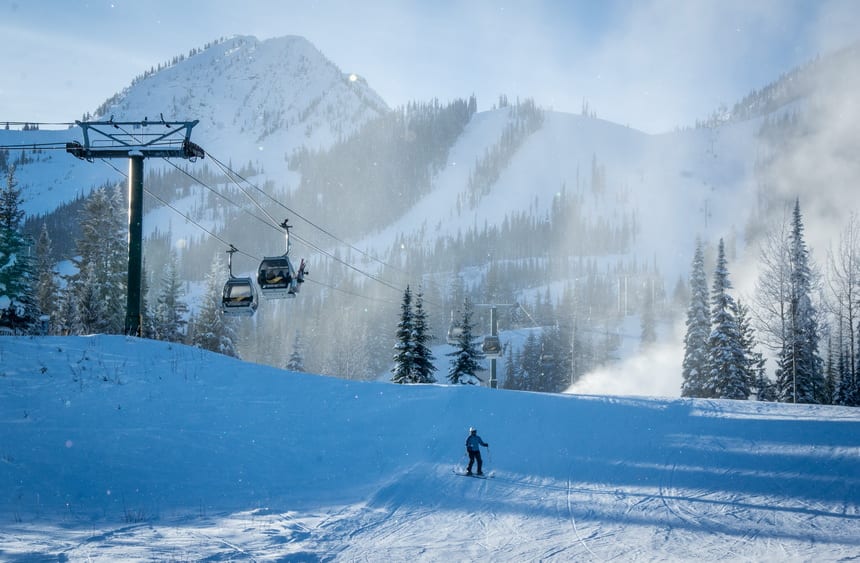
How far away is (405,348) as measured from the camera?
39000 mm

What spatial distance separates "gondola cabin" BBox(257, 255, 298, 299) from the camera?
72.6 feet

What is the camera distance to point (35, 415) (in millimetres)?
15070

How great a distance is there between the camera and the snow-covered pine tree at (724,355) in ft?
120

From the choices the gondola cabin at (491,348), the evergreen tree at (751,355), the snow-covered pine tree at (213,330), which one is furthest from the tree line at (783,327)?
the snow-covered pine tree at (213,330)

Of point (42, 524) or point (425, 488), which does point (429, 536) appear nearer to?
point (425, 488)

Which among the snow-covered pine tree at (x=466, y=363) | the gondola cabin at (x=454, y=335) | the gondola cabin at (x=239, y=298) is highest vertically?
the gondola cabin at (x=239, y=298)

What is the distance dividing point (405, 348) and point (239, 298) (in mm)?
18046

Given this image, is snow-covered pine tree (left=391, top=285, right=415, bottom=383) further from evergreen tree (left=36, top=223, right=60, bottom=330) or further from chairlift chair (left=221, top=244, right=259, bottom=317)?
evergreen tree (left=36, top=223, right=60, bottom=330)

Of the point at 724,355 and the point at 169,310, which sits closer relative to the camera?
the point at 724,355

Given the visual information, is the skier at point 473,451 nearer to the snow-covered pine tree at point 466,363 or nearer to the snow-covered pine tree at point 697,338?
the snow-covered pine tree at point 466,363

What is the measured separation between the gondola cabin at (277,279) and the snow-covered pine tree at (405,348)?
16479mm

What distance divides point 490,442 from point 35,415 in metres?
13.0

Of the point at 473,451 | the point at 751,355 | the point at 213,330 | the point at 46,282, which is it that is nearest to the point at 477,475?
the point at 473,451

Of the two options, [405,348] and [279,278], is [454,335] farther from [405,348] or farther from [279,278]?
[279,278]
